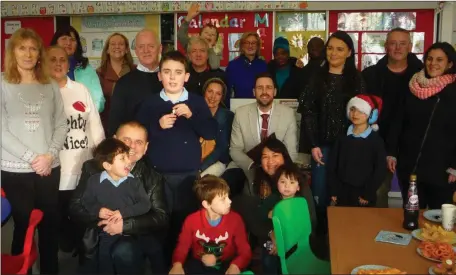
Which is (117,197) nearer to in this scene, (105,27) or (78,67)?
(78,67)

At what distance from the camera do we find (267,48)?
5.70m

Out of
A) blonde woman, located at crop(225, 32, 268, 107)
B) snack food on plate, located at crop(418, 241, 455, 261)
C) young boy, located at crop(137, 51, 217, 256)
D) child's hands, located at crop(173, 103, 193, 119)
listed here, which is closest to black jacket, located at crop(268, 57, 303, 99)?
blonde woman, located at crop(225, 32, 268, 107)

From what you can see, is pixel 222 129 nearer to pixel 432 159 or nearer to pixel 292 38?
pixel 432 159

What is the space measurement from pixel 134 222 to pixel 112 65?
1429 millimetres

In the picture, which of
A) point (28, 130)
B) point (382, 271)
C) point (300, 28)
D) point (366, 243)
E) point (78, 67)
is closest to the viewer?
point (382, 271)

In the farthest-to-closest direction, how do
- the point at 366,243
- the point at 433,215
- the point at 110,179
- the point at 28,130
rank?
the point at 28,130 → the point at 110,179 → the point at 433,215 → the point at 366,243

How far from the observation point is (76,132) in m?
2.56

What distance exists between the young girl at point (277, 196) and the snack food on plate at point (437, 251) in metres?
0.74

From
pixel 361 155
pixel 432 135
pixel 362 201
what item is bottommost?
pixel 362 201

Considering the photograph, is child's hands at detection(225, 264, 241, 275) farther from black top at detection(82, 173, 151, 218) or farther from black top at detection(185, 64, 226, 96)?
black top at detection(185, 64, 226, 96)

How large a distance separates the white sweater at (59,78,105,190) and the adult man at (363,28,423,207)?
1583 mm

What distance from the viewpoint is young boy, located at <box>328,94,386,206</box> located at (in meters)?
2.62

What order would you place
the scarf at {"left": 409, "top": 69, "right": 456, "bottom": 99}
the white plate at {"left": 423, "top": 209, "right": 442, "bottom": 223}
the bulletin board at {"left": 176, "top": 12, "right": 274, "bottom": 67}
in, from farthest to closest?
the bulletin board at {"left": 176, "top": 12, "right": 274, "bottom": 67} < the scarf at {"left": 409, "top": 69, "right": 456, "bottom": 99} < the white plate at {"left": 423, "top": 209, "right": 442, "bottom": 223}

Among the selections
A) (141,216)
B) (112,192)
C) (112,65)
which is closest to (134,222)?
(141,216)
